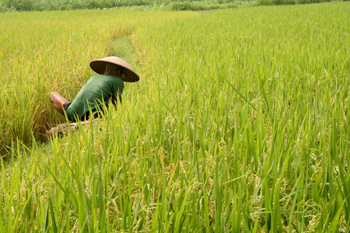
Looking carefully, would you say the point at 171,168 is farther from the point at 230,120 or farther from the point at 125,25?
the point at 125,25

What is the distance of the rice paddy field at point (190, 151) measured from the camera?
91cm

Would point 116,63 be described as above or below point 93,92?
above

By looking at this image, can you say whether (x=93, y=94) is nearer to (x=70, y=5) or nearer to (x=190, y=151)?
(x=190, y=151)

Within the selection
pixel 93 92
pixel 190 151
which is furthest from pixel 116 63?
pixel 190 151

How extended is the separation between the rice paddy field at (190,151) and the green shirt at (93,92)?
199mm

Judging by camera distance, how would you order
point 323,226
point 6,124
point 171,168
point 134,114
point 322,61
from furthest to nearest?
point 322,61 < point 6,124 < point 134,114 < point 171,168 < point 323,226

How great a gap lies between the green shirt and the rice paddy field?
0.65ft

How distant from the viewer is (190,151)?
1.43 m

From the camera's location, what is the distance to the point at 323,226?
2.73 ft

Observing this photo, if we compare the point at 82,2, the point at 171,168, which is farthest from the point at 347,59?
the point at 82,2

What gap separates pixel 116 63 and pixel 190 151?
5.22 feet

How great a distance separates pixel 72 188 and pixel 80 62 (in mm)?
3229

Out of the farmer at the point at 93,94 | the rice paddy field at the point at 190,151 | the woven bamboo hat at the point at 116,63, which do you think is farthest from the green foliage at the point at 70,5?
the farmer at the point at 93,94

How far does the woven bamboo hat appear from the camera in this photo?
2791 mm
